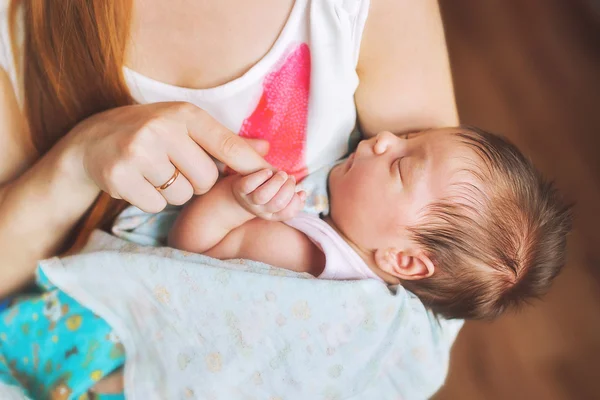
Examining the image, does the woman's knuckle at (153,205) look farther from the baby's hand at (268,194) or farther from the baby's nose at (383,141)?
the baby's nose at (383,141)

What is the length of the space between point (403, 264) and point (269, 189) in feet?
0.88

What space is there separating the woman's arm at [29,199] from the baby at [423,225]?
0.16m

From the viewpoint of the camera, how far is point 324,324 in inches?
31.0

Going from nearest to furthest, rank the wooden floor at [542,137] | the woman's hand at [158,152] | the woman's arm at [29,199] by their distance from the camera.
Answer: the woman's hand at [158,152] → the woman's arm at [29,199] → the wooden floor at [542,137]

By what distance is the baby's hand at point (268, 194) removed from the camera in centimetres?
71

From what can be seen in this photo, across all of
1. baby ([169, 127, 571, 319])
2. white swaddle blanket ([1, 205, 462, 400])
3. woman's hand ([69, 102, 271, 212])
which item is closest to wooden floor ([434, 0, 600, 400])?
baby ([169, 127, 571, 319])

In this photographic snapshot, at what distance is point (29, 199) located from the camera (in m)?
0.77

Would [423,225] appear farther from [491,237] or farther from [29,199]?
[29,199]

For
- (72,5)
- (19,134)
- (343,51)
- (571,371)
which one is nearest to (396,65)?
(343,51)

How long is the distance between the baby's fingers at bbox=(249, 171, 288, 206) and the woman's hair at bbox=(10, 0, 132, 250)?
23 cm

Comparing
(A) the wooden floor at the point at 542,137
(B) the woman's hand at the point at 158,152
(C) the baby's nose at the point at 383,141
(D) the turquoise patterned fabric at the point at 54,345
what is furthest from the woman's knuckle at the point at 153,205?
(A) the wooden floor at the point at 542,137

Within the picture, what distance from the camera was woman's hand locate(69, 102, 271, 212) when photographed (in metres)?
0.65

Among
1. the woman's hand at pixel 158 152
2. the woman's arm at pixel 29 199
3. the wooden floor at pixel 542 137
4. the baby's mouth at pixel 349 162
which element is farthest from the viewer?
the wooden floor at pixel 542 137

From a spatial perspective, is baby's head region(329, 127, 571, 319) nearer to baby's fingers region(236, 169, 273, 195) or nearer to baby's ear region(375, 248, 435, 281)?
baby's ear region(375, 248, 435, 281)
